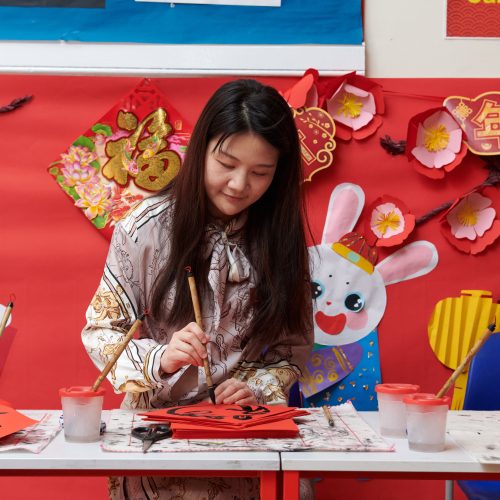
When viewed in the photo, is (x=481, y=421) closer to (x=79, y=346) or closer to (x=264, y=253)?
(x=264, y=253)

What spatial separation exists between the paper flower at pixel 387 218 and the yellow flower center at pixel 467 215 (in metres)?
0.14

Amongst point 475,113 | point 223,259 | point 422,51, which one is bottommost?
point 223,259

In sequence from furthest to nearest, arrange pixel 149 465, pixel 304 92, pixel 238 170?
pixel 304 92 < pixel 238 170 < pixel 149 465

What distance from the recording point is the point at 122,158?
6.91ft

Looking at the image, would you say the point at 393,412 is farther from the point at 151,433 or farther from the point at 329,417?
the point at 151,433

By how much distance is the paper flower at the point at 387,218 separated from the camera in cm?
212

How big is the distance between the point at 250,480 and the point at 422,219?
1065 millimetres

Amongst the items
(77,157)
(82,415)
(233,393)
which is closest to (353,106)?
(77,157)

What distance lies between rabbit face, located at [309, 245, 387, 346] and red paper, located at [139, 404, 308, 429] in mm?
839

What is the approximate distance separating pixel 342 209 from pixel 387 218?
5.0 inches

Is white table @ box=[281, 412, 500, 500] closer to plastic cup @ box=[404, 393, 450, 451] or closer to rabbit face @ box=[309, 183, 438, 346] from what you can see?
plastic cup @ box=[404, 393, 450, 451]

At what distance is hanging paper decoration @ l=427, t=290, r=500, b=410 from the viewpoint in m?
2.11

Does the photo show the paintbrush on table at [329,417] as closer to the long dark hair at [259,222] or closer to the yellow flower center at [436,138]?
the long dark hair at [259,222]

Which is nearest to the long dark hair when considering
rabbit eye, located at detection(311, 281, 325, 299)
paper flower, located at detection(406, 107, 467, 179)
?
rabbit eye, located at detection(311, 281, 325, 299)
